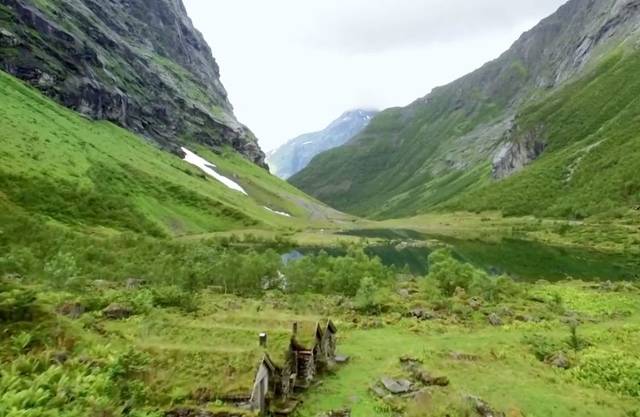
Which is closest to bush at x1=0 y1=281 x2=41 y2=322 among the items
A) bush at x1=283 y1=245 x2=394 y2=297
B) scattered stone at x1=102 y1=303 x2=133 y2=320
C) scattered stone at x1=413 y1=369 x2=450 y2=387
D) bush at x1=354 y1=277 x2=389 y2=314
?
scattered stone at x1=102 y1=303 x2=133 y2=320

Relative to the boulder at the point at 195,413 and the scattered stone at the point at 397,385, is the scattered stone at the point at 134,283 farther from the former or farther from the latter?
the boulder at the point at 195,413

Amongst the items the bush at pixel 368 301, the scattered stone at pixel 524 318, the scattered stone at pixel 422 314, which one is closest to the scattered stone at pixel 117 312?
the bush at pixel 368 301

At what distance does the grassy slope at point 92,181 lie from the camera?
376ft

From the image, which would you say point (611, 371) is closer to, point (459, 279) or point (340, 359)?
point (340, 359)

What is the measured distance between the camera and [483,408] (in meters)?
29.4

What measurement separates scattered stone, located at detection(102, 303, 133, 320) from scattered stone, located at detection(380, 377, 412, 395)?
20051 mm

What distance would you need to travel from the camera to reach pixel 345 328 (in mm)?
48156

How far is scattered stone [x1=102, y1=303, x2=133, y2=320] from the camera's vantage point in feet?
136

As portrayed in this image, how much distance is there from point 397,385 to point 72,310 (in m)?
22.6

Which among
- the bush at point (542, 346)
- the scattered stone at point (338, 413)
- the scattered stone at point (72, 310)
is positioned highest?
the scattered stone at point (72, 310)

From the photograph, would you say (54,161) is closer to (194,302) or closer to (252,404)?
(194,302)

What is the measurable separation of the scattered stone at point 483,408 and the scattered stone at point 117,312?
82.6ft

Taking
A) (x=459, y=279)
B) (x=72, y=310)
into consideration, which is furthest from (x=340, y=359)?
(x=459, y=279)

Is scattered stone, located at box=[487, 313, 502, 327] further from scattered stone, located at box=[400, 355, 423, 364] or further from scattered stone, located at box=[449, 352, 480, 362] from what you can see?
scattered stone, located at box=[400, 355, 423, 364]
